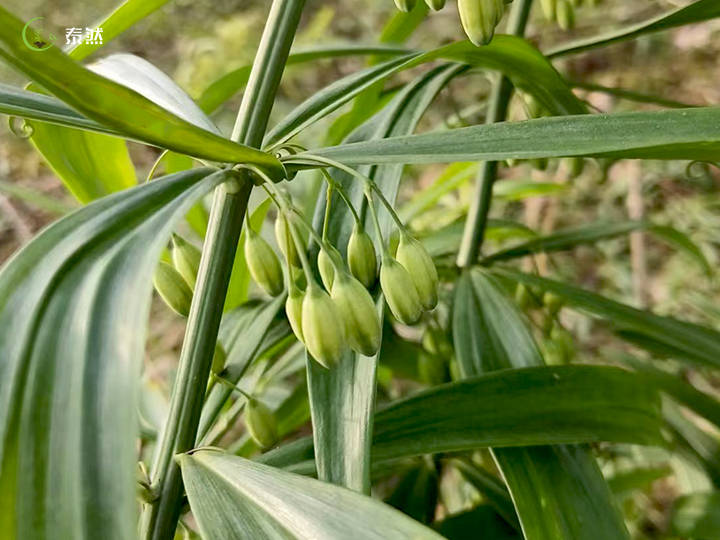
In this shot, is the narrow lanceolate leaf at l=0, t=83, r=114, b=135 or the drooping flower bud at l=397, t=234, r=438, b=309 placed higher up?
the narrow lanceolate leaf at l=0, t=83, r=114, b=135

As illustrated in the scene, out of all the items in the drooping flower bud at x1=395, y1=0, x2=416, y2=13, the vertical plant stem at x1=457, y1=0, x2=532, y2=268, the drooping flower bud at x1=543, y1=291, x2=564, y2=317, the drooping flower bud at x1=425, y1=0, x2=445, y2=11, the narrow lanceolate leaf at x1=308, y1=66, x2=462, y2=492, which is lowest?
the narrow lanceolate leaf at x1=308, y1=66, x2=462, y2=492

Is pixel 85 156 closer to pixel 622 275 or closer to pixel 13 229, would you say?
pixel 622 275

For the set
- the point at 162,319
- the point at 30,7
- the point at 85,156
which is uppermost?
the point at 30,7

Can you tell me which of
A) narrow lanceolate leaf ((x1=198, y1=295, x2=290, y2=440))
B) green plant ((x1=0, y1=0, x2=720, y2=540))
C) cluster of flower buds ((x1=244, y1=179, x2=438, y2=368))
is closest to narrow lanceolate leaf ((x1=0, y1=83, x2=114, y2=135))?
green plant ((x1=0, y1=0, x2=720, y2=540))

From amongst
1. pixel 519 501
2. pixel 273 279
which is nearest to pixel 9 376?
pixel 273 279

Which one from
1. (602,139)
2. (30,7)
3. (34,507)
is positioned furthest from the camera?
(30,7)

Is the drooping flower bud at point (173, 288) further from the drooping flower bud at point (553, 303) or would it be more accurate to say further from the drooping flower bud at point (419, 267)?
the drooping flower bud at point (553, 303)

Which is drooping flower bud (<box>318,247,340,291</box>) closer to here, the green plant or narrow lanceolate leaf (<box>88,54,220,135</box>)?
the green plant

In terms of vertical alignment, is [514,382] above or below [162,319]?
below
